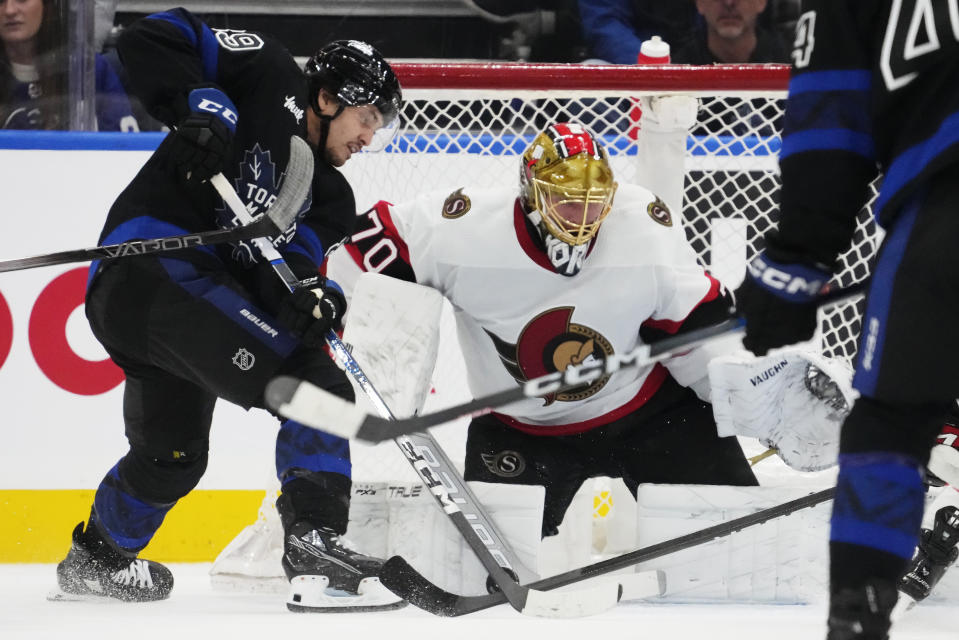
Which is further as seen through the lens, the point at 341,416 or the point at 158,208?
the point at 158,208

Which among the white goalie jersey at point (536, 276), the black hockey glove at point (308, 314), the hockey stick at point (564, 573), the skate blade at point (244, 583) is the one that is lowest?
the skate blade at point (244, 583)

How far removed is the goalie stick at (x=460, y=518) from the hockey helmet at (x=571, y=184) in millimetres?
517

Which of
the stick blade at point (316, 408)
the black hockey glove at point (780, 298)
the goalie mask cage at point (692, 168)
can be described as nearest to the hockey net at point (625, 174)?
the goalie mask cage at point (692, 168)

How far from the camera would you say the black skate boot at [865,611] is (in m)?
1.29

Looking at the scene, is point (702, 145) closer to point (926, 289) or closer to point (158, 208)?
point (158, 208)

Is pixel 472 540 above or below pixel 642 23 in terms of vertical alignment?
below

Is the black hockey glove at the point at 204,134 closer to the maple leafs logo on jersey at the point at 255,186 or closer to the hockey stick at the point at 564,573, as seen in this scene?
the maple leafs logo on jersey at the point at 255,186

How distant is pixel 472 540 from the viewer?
236 centimetres

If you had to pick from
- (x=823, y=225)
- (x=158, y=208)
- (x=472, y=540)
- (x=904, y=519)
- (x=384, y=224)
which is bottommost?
(x=472, y=540)

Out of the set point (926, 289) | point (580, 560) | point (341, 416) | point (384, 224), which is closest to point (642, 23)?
point (384, 224)

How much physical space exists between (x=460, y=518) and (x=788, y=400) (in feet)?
2.54

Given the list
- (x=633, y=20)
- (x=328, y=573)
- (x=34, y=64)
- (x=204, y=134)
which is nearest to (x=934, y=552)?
(x=328, y=573)

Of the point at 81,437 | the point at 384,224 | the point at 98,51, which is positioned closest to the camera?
the point at 384,224

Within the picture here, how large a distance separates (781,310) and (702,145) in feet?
5.95
